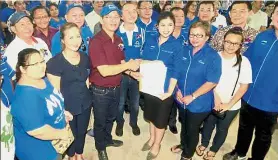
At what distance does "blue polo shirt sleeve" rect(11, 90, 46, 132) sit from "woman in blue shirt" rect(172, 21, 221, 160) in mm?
1681

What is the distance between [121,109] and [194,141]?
137cm

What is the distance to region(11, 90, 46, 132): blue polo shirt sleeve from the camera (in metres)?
2.12

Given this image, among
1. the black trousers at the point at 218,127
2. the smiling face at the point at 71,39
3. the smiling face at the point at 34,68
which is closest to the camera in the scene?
the smiling face at the point at 34,68

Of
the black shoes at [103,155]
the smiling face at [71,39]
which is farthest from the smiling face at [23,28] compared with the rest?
the black shoes at [103,155]

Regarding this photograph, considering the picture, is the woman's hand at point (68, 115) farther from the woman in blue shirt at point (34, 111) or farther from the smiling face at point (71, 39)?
the smiling face at point (71, 39)

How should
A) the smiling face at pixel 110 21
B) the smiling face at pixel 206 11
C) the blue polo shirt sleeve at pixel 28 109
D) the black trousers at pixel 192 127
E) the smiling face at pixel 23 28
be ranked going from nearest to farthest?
the blue polo shirt sleeve at pixel 28 109
the smiling face at pixel 110 21
the black trousers at pixel 192 127
the smiling face at pixel 23 28
the smiling face at pixel 206 11

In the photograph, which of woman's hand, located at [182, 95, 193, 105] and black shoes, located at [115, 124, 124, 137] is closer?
woman's hand, located at [182, 95, 193, 105]

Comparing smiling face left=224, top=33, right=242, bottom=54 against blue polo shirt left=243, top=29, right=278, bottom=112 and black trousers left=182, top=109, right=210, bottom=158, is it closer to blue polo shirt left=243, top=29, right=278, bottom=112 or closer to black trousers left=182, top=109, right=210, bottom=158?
blue polo shirt left=243, top=29, right=278, bottom=112

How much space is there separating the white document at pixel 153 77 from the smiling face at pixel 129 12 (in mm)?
828

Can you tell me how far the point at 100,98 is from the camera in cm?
328

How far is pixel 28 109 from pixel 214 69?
1.98m

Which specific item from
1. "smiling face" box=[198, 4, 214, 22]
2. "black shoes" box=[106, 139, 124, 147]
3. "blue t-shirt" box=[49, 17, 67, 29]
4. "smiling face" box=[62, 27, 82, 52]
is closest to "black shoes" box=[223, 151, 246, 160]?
"black shoes" box=[106, 139, 124, 147]

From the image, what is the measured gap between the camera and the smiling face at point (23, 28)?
10.8 feet

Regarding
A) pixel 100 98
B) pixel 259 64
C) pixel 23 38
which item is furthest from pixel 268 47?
pixel 23 38
